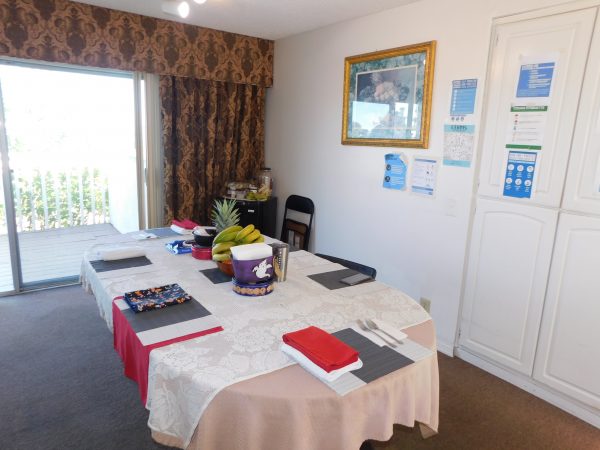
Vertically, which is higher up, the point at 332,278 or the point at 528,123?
the point at 528,123

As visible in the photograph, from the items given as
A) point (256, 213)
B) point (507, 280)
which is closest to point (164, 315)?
point (507, 280)

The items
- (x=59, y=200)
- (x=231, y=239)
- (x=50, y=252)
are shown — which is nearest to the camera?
(x=231, y=239)

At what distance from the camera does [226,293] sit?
1.83 m

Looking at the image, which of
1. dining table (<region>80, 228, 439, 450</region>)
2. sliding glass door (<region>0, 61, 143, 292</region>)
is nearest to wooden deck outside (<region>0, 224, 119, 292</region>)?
sliding glass door (<region>0, 61, 143, 292</region>)

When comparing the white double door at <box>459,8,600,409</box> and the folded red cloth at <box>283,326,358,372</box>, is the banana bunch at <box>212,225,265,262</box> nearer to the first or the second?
the folded red cloth at <box>283,326,358,372</box>

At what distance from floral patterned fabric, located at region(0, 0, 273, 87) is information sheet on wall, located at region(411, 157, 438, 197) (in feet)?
7.20

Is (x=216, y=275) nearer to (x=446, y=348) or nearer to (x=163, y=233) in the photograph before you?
(x=163, y=233)

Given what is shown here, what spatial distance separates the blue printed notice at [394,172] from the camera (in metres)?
3.18

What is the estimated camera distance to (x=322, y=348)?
4.34 ft

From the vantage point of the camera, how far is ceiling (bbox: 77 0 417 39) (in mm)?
3121

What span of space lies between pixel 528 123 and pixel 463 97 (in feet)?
1.54

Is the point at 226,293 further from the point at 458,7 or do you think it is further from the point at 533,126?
the point at 458,7

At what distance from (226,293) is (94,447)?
3.44 feet

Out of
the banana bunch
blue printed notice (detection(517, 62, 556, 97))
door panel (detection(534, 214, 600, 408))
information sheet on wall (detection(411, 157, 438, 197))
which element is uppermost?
blue printed notice (detection(517, 62, 556, 97))
